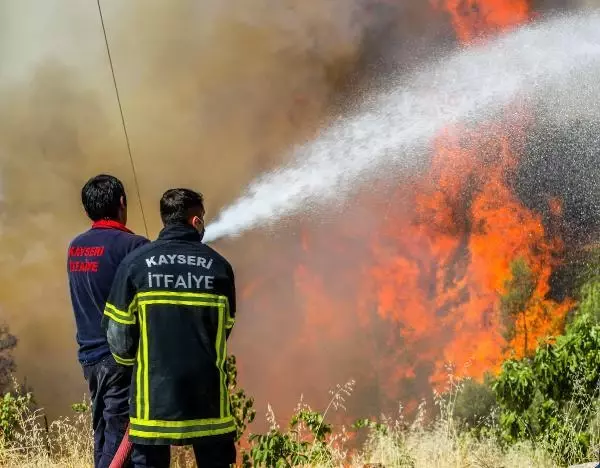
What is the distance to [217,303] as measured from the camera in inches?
125

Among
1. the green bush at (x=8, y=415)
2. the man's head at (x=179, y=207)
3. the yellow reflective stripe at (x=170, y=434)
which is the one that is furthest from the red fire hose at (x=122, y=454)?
the green bush at (x=8, y=415)

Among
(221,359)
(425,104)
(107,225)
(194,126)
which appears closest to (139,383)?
(221,359)

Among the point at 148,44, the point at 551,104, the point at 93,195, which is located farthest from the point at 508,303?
the point at 93,195

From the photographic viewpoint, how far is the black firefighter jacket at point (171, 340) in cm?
307

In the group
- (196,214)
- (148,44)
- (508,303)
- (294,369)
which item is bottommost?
(294,369)

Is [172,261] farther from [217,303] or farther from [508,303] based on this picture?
[508,303]

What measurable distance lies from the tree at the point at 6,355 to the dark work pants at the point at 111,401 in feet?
23.4

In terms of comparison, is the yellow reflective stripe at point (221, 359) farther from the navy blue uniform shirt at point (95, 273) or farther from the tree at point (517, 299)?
the tree at point (517, 299)

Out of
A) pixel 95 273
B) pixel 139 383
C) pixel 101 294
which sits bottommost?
pixel 139 383

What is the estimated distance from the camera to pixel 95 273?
3.66 meters

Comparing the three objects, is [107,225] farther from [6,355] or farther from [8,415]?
[6,355]

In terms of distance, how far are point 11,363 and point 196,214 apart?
785 cm

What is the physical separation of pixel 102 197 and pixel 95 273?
1.29ft

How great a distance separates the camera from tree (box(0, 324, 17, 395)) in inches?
398
